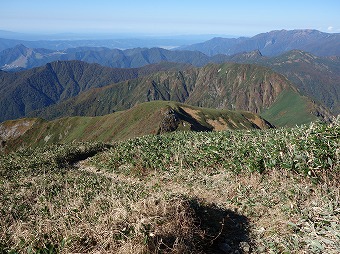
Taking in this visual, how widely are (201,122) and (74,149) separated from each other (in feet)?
343

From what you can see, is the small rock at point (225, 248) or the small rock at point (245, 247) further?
the small rock at point (225, 248)

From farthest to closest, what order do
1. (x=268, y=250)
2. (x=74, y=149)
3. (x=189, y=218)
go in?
(x=74, y=149) < (x=189, y=218) < (x=268, y=250)

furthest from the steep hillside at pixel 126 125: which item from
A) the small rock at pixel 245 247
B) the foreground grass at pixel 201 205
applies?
the small rock at pixel 245 247

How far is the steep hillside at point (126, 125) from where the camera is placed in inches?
4419

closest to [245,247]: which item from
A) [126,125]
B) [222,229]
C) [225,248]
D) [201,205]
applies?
[225,248]

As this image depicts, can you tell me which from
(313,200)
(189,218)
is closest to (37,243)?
(189,218)

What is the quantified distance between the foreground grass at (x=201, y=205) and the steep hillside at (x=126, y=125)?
3578 inches

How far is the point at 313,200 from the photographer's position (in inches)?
295

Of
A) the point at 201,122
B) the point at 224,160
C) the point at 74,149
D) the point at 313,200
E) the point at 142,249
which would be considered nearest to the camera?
the point at 142,249

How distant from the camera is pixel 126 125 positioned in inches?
4791

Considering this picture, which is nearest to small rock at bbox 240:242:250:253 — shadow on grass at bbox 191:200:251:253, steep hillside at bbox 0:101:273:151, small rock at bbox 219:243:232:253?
shadow on grass at bbox 191:200:251:253

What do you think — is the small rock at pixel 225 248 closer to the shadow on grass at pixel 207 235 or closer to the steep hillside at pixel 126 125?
the shadow on grass at pixel 207 235

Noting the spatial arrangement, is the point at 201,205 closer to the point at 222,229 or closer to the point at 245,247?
the point at 222,229

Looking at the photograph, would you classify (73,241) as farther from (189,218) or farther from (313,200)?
(313,200)
